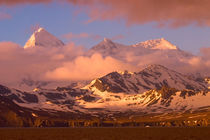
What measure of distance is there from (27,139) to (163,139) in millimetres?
38940

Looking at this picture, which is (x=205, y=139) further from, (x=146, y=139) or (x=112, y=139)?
(x=112, y=139)

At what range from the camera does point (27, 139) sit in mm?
101938

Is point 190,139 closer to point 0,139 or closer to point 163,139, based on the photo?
point 163,139

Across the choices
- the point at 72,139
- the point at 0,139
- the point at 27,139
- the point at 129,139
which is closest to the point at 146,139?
the point at 129,139

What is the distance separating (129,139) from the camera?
98.4 m

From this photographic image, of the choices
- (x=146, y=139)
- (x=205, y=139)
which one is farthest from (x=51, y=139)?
(x=205, y=139)

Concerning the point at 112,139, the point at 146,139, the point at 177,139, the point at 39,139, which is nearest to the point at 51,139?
the point at 39,139

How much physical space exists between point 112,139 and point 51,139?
1737 centimetres

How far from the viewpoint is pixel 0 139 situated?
10156 cm

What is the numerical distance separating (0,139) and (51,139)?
14.8 m

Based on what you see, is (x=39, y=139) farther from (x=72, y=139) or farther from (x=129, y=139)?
(x=129, y=139)

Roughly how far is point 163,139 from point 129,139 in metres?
9.78

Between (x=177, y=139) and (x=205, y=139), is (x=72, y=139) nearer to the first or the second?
(x=177, y=139)

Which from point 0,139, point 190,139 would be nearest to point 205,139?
point 190,139
